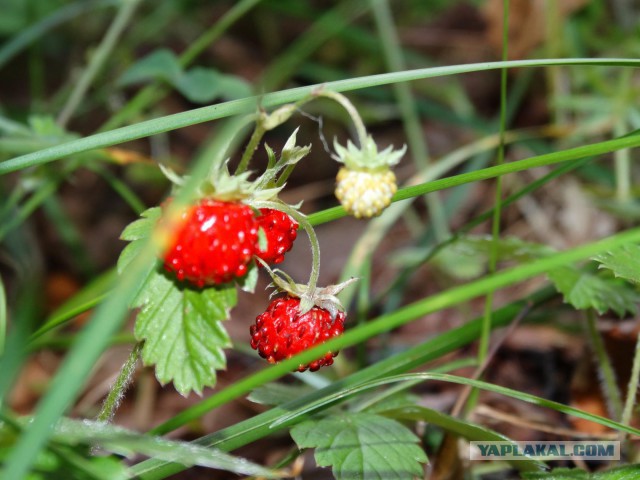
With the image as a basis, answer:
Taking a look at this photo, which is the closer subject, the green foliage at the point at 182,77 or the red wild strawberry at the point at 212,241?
the red wild strawberry at the point at 212,241

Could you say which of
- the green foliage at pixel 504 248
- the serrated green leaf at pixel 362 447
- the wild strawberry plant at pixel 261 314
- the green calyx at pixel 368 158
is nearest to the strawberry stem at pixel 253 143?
the wild strawberry plant at pixel 261 314

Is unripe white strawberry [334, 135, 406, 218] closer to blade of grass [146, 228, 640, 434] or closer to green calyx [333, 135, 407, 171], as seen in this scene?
green calyx [333, 135, 407, 171]

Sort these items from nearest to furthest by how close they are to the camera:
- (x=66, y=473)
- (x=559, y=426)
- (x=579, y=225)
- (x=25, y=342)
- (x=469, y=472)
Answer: (x=66, y=473), (x=25, y=342), (x=469, y=472), (x=559, y=426), (x=579, y=225)

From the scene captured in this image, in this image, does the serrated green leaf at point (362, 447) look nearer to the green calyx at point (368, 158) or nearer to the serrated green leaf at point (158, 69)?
the green calyx at point (368, 158)

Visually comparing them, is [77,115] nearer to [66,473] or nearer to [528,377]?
[528,377]

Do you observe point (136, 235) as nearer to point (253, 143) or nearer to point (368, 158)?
point (253, 143)

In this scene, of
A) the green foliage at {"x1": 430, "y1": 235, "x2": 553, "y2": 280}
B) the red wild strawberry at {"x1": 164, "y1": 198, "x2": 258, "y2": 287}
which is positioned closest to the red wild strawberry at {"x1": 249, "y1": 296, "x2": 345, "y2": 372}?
the red wild strawberry at {"x1": 164, "y1": 198, "x2": 258, "y2": 287}

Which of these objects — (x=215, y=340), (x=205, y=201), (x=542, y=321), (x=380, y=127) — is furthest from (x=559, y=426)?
(x=380, y=127)
